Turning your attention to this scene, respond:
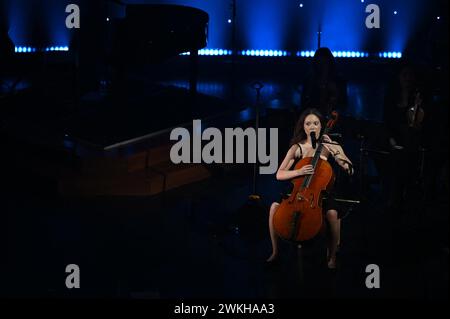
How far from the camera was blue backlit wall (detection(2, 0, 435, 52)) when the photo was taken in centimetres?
1170

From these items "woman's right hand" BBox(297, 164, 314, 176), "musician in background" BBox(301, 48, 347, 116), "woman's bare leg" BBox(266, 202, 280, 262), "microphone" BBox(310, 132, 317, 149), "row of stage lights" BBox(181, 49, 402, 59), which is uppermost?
"row of stage lights" BBox(181, 49, 402, 59)

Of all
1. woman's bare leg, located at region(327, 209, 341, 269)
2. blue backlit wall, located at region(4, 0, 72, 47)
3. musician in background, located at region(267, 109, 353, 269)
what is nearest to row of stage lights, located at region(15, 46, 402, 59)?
blue backlit wall, located at region(4, 0, 72, 47)

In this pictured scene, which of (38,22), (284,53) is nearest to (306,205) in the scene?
(284,53)

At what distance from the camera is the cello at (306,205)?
255 inches

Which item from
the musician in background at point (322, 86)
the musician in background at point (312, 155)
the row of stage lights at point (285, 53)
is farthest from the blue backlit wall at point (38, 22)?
the musician in background at point (312, 155)

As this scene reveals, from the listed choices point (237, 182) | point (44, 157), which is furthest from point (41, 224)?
point (237, 182)

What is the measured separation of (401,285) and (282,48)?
5944mm

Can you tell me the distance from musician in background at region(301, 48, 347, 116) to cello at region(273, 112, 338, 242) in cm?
198

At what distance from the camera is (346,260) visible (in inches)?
277

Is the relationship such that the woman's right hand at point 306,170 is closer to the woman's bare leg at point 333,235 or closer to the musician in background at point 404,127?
the woman's bare leg at point 333,235

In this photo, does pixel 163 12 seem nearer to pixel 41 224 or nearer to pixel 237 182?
pixel 237 182

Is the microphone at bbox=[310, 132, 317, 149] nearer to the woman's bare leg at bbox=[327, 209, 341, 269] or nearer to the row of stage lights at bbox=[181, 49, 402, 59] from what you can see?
the woman's bare leg at bbox=[327, 209, 341, 269]

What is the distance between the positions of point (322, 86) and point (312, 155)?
194 cm

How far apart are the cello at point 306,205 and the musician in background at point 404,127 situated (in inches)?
56.8
